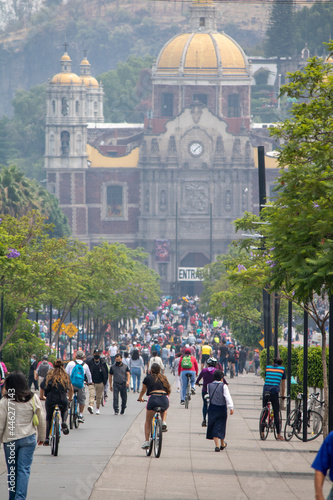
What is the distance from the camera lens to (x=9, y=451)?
546 inches

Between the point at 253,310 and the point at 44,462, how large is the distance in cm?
3228

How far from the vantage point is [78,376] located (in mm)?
23750

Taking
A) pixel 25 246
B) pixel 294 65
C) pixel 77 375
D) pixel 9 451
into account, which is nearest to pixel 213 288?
pixel 25 246

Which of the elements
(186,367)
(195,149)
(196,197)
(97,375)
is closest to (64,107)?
(195,149)

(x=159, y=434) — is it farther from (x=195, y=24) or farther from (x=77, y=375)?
(x=195, y=24)

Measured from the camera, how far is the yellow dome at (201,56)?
11700cm

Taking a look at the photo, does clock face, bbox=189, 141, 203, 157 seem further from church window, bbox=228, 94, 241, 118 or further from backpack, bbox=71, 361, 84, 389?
backpack, bbox=71, 361, 84, 389

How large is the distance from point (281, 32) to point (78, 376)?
426 ft

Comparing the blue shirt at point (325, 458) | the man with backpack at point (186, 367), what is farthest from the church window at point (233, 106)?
the blue shirt at point (325, 458)

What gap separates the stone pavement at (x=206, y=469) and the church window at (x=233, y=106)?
96.1m

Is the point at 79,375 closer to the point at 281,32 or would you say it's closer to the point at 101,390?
the point at 101,390

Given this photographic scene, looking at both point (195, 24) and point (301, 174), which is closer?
point (301, 174)

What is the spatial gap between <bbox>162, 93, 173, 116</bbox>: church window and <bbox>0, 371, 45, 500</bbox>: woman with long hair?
351 feet

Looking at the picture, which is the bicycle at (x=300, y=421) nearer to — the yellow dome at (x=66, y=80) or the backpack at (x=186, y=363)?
the backpack at (x=186, y=363)
